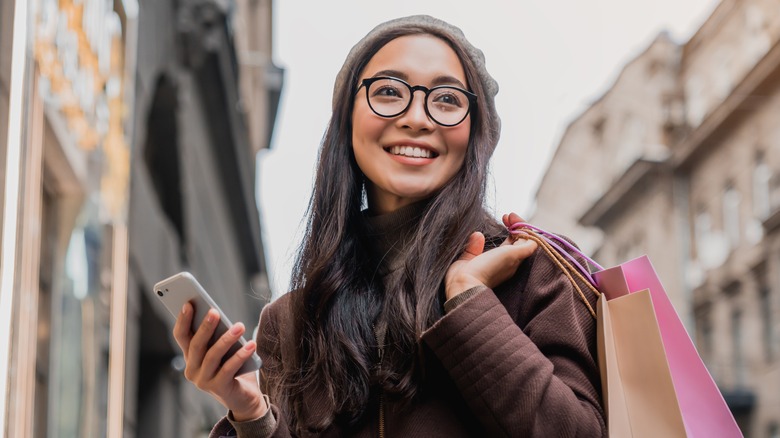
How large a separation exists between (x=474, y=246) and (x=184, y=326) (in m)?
0.55

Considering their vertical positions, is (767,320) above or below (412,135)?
below

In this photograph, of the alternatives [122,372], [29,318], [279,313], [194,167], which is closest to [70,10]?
[29,318]

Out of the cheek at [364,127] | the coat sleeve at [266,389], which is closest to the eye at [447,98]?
the cheek at [364,127]

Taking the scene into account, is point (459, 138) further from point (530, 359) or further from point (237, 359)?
point (237, 359)

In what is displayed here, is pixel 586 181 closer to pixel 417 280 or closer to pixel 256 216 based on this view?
pixel 256 216

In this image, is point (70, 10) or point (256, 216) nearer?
point (70, 10)

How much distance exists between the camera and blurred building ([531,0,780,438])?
13.6 metres

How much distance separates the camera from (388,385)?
2.32 m

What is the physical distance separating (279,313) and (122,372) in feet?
21.5

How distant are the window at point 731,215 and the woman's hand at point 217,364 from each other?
12.5 meters

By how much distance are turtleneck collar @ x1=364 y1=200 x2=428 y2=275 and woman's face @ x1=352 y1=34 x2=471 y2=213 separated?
0.02 metres

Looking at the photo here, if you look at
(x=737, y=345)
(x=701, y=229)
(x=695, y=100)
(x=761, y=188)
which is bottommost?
(x=737, y=345)

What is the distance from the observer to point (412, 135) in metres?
2.48

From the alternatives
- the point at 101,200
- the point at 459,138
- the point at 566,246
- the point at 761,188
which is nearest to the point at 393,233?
the point at 459,138
